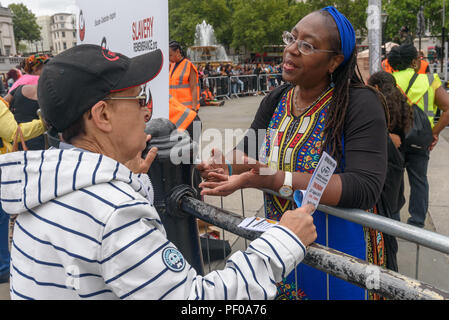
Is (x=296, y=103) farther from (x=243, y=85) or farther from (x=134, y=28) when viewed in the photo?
(x=243, y=85)

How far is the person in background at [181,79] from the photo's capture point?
19.1 ft

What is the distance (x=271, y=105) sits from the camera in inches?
83.8

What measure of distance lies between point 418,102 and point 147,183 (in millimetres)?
3411

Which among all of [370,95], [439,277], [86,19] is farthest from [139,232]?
[439,277]

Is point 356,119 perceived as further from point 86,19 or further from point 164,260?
point 86,19

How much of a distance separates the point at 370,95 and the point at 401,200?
1.58 meters

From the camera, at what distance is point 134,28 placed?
2404mm

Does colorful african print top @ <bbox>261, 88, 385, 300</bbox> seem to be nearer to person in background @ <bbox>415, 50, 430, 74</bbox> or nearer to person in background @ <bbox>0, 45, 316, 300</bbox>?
person in background @ <bbox>0, 45, 316, 300</bbox>

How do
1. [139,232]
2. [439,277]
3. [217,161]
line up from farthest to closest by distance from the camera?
[439,277], [217,161], [139,232]

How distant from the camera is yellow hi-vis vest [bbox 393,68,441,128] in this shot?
4.02 m

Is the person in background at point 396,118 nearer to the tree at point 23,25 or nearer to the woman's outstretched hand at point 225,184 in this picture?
the woman's outstretched hand at point 225,184

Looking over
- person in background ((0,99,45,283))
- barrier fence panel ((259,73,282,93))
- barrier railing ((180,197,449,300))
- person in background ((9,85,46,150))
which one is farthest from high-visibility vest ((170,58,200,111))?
barrier fence panel ((259,73,282,93))

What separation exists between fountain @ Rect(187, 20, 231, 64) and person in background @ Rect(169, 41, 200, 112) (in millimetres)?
36871

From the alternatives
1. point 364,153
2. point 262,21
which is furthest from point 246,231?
point 262,21
